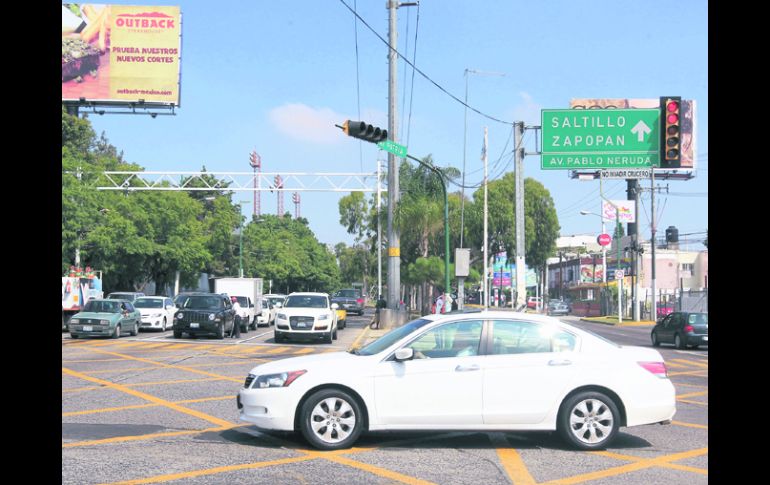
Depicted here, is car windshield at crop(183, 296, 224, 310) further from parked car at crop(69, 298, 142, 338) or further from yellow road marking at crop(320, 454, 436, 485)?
yellow road marking at crop(320, 454, 436, 485)

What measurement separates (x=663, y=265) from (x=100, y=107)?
2326 inches

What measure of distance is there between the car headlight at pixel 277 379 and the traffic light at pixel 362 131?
41.6 feet

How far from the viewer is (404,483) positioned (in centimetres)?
760

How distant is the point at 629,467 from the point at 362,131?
46.9ft

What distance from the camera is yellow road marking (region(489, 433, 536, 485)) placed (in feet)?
25.8

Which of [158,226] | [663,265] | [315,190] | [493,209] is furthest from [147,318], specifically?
[663,265]

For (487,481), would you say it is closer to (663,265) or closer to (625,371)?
(625,371)

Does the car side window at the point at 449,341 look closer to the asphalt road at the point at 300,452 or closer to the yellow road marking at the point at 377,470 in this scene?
the asphalt road at the point at 300,452

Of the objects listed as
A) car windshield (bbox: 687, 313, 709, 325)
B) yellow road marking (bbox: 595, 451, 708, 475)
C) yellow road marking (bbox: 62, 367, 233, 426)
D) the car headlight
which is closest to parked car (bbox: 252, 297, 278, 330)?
car windshield (bbox: 687, 313, 709, 325)

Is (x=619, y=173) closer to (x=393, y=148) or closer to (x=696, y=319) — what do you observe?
(x=696, y=319)

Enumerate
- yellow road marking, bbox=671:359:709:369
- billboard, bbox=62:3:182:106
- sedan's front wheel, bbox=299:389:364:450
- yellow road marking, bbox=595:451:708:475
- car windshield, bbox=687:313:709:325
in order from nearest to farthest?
yellow road marking, bbox=595:451:708:475 → sedan's front wheel, bbox=299:389:364:450 → yellow road marking, bbox=671:359:709:369 → car windshield, bbox=687:313:709:325 → billboard, bbox=62:3:182:106

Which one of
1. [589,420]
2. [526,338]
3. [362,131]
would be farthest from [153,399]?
[362,131]

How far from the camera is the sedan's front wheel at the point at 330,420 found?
355 inches

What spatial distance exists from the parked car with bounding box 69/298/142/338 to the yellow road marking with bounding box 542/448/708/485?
74.7 ft
